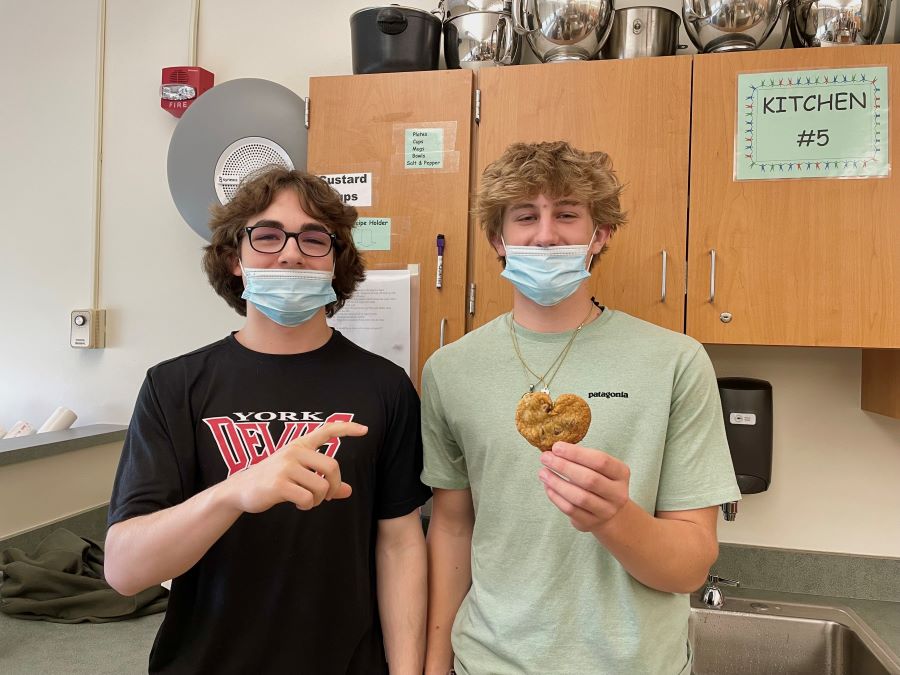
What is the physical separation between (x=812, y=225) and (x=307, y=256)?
1156 mm

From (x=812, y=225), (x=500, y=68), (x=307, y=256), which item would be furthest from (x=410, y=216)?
(x=812, y=225)

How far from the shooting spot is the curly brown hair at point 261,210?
1.27 m

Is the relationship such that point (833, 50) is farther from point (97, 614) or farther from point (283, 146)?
point (97, 614)

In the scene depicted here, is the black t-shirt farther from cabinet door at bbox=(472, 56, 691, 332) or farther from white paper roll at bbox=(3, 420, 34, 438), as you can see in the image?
white paper roll at bbox=(3, 420, 34, 438)

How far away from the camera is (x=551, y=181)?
48.3 inches

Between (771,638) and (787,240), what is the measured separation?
41.1 inches

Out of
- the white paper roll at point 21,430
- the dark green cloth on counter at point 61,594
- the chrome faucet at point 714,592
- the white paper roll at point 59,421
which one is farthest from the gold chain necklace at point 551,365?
the white paper roll at point 21,430

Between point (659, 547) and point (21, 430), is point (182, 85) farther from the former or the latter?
point (659, 547)

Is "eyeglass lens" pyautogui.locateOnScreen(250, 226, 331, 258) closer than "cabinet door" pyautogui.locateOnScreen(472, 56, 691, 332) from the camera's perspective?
Yes

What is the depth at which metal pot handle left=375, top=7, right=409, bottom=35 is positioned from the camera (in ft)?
5.95

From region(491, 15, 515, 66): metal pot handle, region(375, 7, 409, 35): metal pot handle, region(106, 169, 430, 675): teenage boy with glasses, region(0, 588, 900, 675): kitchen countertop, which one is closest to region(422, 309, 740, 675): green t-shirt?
region(106, 169, 430, 675): teenage boy with glasses

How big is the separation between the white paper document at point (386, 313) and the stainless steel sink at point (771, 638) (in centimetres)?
107

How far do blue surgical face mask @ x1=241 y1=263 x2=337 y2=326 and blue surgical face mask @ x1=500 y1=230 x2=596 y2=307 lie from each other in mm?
367

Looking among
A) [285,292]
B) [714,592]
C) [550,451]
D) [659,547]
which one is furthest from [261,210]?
[714,592]
